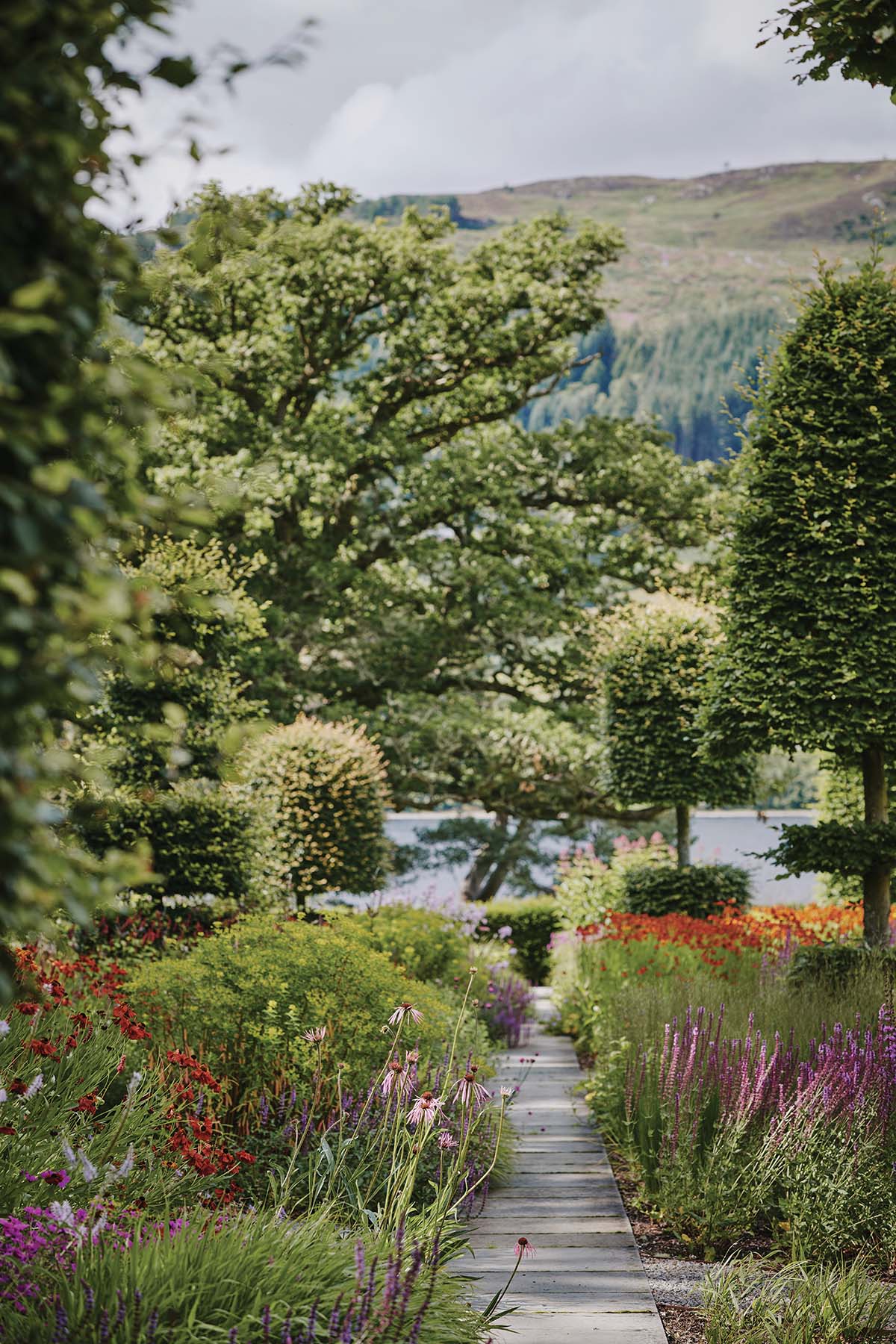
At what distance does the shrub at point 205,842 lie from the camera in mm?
7875

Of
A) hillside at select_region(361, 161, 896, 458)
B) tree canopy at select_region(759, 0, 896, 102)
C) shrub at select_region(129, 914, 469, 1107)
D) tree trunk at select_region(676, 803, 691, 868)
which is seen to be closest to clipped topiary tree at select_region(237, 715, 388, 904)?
tree trunk at select_region(676, 803, 691, 868)

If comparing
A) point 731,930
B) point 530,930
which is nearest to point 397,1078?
point 731,930

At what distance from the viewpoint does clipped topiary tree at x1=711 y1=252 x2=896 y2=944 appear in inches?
252

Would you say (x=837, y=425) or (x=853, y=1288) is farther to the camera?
(x=837, y=425)

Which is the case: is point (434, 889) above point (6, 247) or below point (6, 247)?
below

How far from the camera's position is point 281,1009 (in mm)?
4352

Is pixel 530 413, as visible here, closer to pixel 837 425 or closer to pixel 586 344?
pixel 586 344

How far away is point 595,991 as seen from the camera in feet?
22.1

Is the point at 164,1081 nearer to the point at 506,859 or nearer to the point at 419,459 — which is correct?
the point at 419,459

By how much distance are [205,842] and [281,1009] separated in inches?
156

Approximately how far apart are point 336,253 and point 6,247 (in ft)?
42.9

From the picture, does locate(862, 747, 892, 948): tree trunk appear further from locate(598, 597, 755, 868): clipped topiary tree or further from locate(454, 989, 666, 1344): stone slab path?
locate(598, 597, 755, 868): clipped topiary tree

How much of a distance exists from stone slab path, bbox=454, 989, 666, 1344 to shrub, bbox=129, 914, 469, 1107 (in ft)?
2.24

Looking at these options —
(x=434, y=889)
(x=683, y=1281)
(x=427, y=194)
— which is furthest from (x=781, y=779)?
(x=427, y=194)
